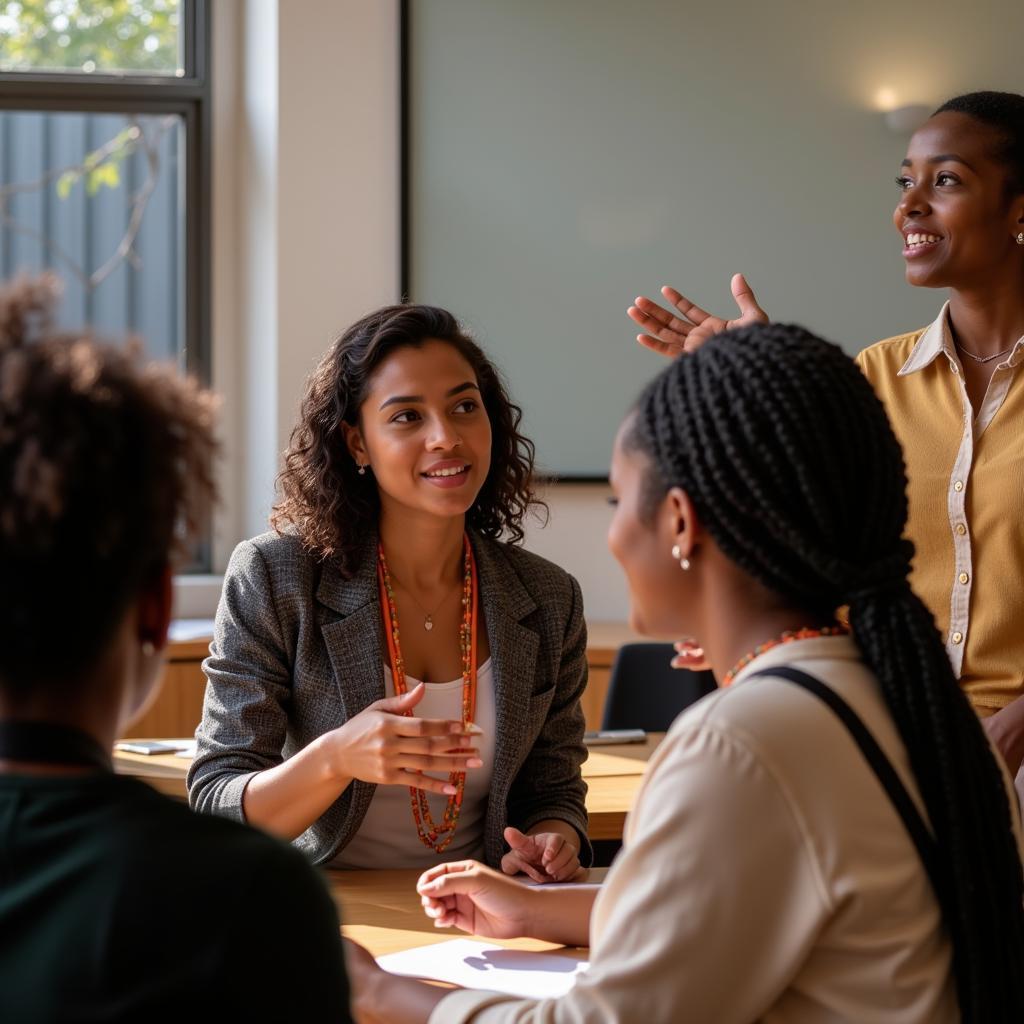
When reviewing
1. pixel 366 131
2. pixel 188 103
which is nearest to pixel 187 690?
pixel 366 131

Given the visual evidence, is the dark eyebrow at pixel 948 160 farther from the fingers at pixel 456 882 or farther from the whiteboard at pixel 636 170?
the whiteboard at pixel 636 170

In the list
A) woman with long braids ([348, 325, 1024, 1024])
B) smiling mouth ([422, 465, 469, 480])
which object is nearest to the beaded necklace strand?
woman with long braids ([348, 325, 1024, 1024])

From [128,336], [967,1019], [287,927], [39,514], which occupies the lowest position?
[967,1019]

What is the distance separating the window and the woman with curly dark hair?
8.49 feet

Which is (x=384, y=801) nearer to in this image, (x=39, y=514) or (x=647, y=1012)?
(x=647, y=1012)

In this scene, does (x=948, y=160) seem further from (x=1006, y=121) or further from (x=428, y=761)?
(x=428, y=761)

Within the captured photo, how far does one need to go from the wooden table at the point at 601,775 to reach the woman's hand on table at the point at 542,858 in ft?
1.37

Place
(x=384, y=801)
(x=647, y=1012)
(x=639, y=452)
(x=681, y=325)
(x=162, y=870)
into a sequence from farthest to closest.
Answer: (x=681, y=325)
(x=384, y=801)
(x=639, y=452)
(x=647, y=1012)
(x=162, y=870)

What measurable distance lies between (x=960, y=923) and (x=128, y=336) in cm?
77

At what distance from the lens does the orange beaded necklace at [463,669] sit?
2186 millimetres

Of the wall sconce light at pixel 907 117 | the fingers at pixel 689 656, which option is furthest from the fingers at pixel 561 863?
the wall sconce light at pixel 907 117

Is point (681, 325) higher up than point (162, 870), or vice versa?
point (681, 325)

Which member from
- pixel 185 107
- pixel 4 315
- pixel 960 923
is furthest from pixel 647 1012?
pixel 185 107

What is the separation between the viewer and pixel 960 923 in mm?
1133
